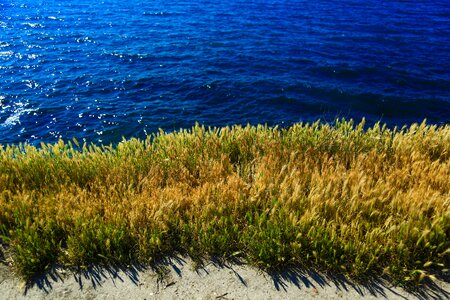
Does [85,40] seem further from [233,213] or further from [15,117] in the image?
[233,213]

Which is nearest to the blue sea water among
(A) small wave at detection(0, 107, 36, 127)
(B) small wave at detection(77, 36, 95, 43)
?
(A) small wave at detection(0, 107, 36, 127)

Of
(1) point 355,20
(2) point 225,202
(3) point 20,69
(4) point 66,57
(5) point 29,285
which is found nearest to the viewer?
(5) point 29,285

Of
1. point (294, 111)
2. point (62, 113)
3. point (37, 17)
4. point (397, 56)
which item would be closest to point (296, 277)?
point (294, 111)

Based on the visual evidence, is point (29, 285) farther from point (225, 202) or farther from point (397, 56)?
point (397, 56)

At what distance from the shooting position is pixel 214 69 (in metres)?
18.8

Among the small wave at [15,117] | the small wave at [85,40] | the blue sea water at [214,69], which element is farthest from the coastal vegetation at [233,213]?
the small wave at [85,40]

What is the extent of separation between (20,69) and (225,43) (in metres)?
10.2

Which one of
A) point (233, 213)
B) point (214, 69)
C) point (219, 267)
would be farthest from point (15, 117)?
point (219, 267)

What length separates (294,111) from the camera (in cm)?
1545

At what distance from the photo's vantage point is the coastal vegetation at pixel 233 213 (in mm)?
5469

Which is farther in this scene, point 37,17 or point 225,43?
point 37,17

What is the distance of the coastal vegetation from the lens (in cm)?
547

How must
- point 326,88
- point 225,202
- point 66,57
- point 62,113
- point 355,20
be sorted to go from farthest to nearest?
point 355,20
point 66,57
point 326,88
point 62,113
point 225,202

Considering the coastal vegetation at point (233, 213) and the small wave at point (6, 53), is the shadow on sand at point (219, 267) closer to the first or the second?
the coastal vegetation at point (233, 213)
